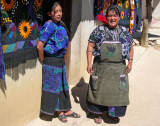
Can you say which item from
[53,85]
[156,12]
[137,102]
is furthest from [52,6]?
[156,12]

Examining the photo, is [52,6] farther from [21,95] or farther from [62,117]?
[62,117]

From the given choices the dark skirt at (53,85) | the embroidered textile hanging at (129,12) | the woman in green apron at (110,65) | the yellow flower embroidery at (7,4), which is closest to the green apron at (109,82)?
the woman in green apron at (110,65)

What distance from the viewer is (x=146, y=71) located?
6621 millimetres

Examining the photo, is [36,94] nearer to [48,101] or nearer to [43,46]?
[48,101]

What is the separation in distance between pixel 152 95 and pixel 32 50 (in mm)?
2949

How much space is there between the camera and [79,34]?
182 inches

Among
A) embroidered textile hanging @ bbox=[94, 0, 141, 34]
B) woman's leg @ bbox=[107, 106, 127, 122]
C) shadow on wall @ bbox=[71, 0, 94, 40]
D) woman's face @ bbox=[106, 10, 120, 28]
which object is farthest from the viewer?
embroidered textile hanging @ bbox=[94, 0, 141, 34]

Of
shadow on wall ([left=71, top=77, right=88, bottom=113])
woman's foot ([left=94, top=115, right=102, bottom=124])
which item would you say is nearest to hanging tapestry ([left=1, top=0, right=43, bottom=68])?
woman's foot ([left=94, top=115, right=102, bottom=124])

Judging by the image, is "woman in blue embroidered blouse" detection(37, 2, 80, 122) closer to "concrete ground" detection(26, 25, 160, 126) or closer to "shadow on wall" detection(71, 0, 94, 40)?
"concrete ground" detection(26, 25, 160, 126)

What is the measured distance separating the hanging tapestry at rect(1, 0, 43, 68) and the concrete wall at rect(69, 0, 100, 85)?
159 cm

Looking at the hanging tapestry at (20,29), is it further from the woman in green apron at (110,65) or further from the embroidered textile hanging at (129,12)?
the embroidered textile hanging at (129,12)

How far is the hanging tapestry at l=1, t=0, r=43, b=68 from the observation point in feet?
8.06

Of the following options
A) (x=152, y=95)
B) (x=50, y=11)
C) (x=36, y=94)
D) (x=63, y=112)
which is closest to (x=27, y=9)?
(x=50, y=11)

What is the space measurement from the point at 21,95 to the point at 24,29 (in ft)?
2.78
